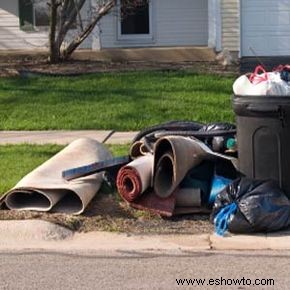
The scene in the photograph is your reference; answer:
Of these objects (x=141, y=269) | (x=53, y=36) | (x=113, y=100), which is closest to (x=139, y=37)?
(x=53, y=36)

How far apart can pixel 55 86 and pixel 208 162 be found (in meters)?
7.03

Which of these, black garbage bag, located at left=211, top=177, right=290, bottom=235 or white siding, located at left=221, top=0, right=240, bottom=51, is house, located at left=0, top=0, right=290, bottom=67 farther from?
black garbage bag, located at left=211, top=177, right=290, bottom=235

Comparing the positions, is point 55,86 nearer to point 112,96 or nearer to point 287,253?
point 112,96

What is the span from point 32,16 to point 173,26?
3347mm

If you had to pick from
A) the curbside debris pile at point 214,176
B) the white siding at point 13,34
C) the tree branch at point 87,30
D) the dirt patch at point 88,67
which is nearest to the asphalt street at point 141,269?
the curbside debris pile at point 214,176

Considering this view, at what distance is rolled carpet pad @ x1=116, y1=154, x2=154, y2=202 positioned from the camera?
7.64 meters

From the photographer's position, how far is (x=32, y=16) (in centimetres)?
1944

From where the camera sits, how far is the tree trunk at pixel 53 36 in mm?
16156

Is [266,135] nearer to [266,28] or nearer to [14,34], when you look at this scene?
[266,28]

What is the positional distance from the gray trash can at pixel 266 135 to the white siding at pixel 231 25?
10.6 m

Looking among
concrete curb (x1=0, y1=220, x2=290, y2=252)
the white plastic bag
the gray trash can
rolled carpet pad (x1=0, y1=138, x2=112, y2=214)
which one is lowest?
concrete curb (x1=0, y1=220, x2=290, y2=252)

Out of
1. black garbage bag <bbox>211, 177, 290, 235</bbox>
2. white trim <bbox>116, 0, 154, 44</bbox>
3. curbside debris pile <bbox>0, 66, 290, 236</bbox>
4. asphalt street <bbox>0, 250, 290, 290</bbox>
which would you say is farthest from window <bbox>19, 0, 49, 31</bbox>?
asphalt street <bbox>0, 250, 290, 290</bbox>

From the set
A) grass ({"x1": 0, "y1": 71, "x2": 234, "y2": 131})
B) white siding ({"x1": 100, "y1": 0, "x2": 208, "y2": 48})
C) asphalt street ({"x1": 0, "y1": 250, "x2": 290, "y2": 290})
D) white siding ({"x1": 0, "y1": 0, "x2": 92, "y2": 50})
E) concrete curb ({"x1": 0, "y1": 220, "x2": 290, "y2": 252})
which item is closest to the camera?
asphalt street ({"x1": 0, "y1": 250, "x2": 290, "y2": 290})

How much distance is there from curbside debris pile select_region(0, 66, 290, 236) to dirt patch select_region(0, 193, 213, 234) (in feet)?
0.26
